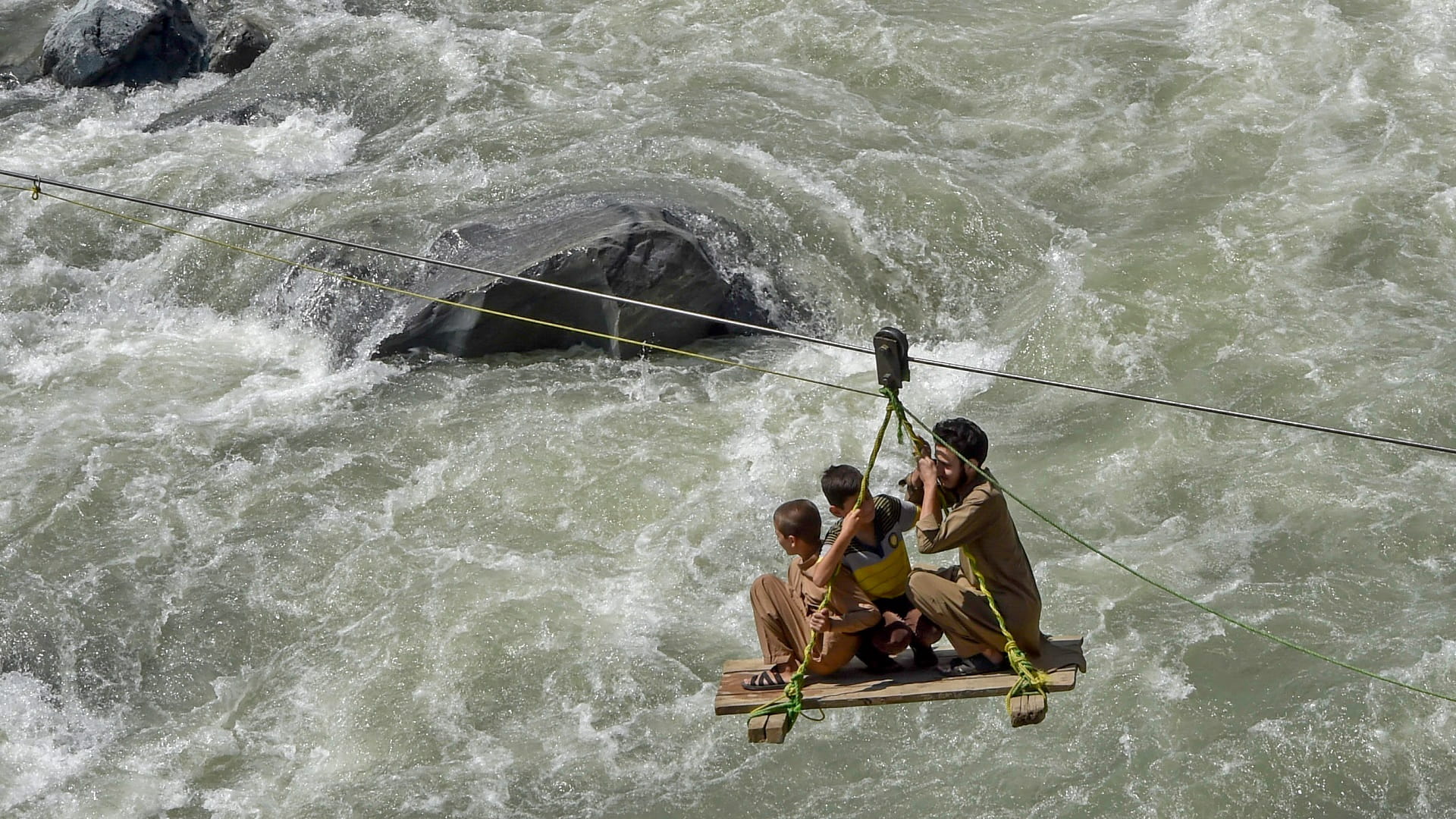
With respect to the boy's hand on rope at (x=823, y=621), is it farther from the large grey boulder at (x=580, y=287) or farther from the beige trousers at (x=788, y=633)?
the large grey boulder at (x=580, y=287)

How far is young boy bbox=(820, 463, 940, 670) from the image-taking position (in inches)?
200

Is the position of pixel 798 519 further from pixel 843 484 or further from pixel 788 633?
pixel 788 633

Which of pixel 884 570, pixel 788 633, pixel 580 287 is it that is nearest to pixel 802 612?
pixel 788 633

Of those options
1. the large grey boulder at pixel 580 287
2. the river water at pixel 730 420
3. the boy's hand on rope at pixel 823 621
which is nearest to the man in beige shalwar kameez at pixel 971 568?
the boy's hand on rope at pixel 823 621

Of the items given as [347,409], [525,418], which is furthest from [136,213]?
[525,418]

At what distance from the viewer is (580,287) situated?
9492 mm

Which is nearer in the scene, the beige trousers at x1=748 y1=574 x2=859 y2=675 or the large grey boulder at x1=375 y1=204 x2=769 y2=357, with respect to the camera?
the beige trousers at x1=748 y1=574 x2=859 y2=675

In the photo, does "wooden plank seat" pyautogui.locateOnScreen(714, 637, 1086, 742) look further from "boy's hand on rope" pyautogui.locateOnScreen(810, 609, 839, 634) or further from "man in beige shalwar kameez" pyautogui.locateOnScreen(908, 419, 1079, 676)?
"boy's hand on rope" pyautogui.locateOnScreen(810, 609, 839, 634)

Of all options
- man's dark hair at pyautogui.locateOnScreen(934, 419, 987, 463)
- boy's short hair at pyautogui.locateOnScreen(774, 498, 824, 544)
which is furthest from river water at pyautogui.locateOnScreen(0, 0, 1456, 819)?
man's dark hair at pyautogui.locateOnScreen(934, 419, 987, 463)

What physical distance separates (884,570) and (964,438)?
1.98ft

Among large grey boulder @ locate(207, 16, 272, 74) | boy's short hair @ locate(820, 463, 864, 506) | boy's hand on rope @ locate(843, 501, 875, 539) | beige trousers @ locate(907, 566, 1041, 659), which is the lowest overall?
beige trousers @ locate(907, 566, 1041, 659)

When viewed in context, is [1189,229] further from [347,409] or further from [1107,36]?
[347,409]

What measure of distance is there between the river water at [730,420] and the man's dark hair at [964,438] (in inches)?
93.1

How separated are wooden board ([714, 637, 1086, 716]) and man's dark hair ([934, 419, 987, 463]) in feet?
2.55
